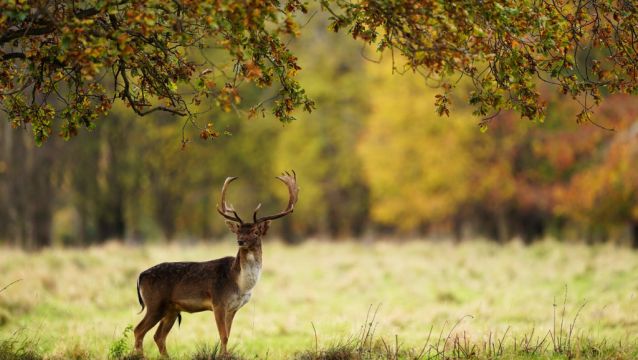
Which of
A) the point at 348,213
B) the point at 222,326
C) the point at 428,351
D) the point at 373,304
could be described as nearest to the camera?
the point at 428,351

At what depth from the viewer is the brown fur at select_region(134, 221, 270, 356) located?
8.98 metres

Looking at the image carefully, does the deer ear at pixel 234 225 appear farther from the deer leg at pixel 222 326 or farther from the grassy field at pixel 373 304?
the grassy field at pixel 373 304

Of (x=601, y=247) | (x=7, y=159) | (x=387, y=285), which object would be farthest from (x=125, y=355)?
(x=7, y=159)

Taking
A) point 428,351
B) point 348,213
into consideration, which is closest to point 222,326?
point 428,351

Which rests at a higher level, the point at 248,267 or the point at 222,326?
the point at 248,267

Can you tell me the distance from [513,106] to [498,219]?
98.5 feet

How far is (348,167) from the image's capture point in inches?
1529

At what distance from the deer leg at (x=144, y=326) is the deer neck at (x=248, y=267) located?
0.92 m

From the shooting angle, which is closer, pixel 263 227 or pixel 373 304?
pixel 263 227

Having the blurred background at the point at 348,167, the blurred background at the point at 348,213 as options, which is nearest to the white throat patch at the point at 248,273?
the blurred background at the point at 348,213

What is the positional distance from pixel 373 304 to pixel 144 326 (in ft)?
25.0

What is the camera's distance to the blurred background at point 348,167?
3100 centimetres

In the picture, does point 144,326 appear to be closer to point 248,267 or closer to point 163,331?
point 163,331

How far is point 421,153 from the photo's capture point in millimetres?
33500
